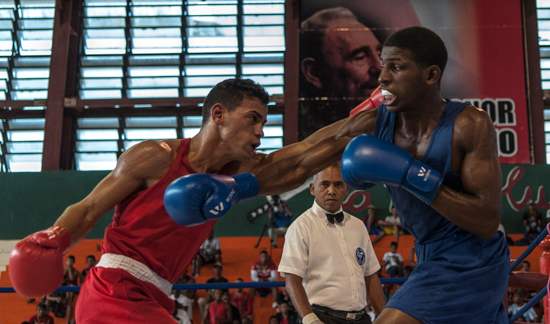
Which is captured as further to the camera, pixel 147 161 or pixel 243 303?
pixel 243 303

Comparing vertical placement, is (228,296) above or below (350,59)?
below

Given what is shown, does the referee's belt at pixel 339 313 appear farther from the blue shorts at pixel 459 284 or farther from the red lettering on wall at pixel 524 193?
the red lettering on wall at pixel 524 193

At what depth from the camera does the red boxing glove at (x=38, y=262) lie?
1900mm

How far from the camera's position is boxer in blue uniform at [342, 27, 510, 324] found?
6.02ft

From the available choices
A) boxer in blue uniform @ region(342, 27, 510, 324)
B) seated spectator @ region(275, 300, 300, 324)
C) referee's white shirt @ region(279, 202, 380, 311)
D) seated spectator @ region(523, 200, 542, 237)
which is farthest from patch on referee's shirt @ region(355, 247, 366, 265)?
seated spectator @ region(523, 200, 542, 237)

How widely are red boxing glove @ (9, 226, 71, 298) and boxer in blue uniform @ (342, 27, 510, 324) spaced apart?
1.15m

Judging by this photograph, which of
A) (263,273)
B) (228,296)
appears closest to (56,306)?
(228,296)

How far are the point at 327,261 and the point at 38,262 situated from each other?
5.99 feet

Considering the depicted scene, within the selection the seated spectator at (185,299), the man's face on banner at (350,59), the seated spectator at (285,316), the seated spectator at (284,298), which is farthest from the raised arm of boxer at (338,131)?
the man's face on banner at (350,59)

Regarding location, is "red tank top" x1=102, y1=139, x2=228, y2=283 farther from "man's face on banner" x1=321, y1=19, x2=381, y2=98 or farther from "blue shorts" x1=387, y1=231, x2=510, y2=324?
"man's face on banner" x1=321, y1=19, x2=381, y2=98

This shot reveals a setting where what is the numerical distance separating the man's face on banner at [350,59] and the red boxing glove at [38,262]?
926 centimetres

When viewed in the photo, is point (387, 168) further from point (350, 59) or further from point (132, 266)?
point (350, 59)

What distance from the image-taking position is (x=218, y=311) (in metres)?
6.79

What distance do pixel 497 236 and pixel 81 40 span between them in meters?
11.6
